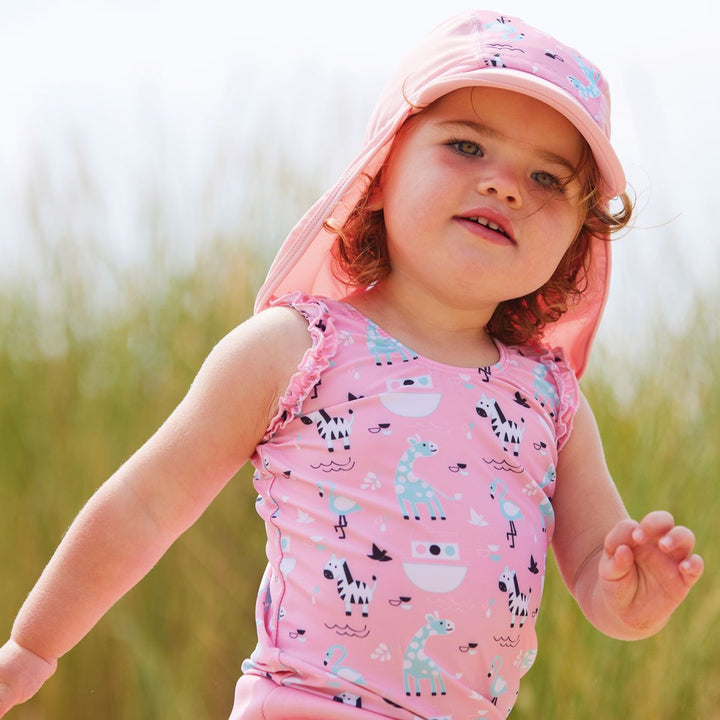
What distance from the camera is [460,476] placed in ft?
5.95

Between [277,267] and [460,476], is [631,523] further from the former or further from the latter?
[277,267]

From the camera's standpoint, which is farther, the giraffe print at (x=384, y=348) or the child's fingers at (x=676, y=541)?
the giraffe print at (x=384, y=348)

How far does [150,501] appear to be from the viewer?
1.81 meters

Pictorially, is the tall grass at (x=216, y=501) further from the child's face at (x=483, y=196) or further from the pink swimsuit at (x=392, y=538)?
the child's face at (x=483, y=196)

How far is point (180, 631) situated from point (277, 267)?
1.91 metres

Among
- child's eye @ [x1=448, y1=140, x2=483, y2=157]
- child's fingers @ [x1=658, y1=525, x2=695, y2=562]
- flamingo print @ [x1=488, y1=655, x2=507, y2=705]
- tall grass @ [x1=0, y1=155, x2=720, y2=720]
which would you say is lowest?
tall grass @ [x1=0, y1=155, x2=720, y2=720]

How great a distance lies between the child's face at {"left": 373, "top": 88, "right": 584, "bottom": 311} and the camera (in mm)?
1896

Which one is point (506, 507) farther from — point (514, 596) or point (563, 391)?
point (563, 391)

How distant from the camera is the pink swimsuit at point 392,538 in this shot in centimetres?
172

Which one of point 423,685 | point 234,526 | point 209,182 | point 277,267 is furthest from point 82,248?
point 423,685

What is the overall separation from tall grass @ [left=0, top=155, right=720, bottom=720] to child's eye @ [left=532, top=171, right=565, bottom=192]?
54.6 inches

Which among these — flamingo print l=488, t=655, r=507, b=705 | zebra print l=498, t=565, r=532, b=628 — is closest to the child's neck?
zebra print l=498, t=565, r=532, b=628

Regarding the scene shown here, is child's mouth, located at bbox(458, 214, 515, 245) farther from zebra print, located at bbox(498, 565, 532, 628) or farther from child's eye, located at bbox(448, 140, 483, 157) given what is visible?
zebra print, located at bbox(498, 565, 532, 628)

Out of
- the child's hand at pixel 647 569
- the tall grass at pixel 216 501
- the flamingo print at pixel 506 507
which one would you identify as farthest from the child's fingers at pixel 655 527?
the tall grass at pixel 216 501
